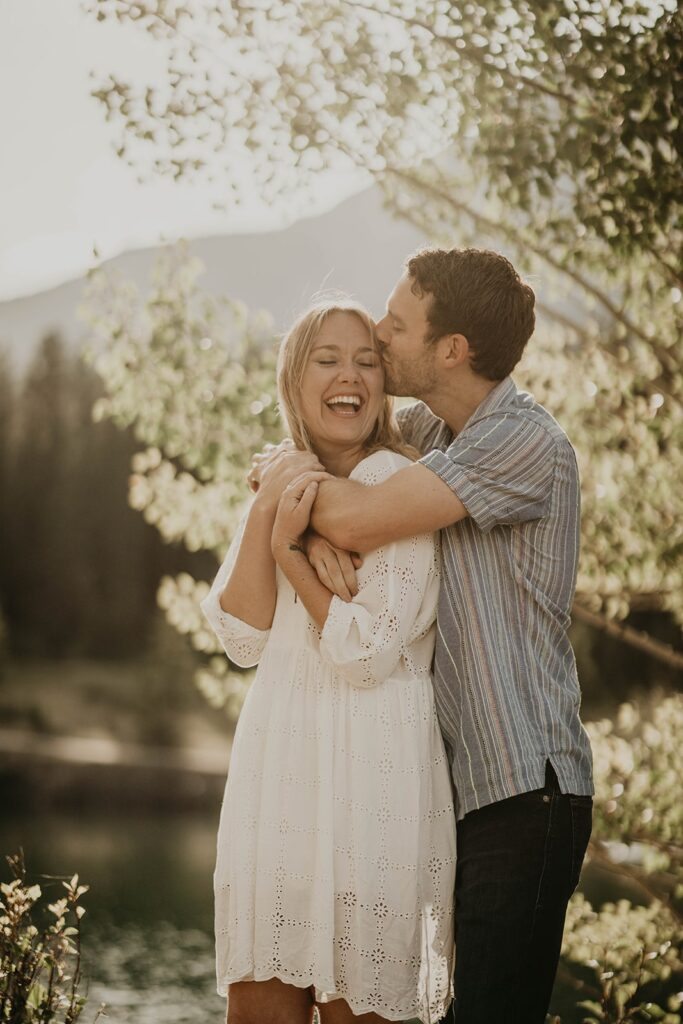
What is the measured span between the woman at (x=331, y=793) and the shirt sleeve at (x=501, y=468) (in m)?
0.17

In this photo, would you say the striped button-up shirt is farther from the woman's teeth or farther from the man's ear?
the woman's teeth

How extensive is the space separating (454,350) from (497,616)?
2.26 feet

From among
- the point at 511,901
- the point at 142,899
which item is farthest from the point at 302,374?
the point at 142,899

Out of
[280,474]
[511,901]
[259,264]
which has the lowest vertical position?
[511,901]

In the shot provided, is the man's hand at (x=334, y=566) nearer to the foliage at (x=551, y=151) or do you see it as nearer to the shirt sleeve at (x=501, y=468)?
the shirt sleeve at (x=501, y=468)

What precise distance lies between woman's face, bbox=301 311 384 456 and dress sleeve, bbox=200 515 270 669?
1.07 ft

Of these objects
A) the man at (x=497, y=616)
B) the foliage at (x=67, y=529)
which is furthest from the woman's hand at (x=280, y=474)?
the foliage at (x=67, y=529)

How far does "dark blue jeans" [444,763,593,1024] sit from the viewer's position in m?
2.84

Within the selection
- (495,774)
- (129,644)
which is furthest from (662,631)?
(495,774)

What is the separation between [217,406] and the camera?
6.44m

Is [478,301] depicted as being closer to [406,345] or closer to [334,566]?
[406,345]

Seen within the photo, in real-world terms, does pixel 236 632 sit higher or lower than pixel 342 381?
lower

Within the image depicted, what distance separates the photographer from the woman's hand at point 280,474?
3113mm

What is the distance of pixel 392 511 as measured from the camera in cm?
291
